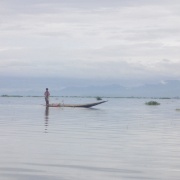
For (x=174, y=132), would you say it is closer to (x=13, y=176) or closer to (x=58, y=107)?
(x=13, y=176)

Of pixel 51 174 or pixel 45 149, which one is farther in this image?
pixel 45 149

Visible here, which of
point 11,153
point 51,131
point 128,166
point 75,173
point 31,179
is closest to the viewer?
point 31,179

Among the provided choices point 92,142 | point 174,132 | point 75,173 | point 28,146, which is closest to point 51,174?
point 75,173

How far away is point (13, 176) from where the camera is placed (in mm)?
12930

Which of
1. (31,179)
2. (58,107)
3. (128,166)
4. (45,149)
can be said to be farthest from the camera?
(58,107)

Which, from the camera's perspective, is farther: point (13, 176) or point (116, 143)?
point (116, 143)

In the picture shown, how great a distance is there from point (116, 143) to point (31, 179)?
Result: 787 centimetres

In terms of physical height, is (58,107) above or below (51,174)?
above

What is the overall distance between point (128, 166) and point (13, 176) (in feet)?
11.0

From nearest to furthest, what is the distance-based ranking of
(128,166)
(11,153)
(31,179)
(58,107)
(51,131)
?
(31,179), (128,166), (11,153), (51,131), (58,107)

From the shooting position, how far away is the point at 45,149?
1764cm

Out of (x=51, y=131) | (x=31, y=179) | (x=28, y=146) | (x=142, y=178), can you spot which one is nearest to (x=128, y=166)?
(x=142, y=178)

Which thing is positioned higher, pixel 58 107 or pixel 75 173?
pixel 58 107

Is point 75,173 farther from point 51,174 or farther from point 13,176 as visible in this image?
point 13,176
